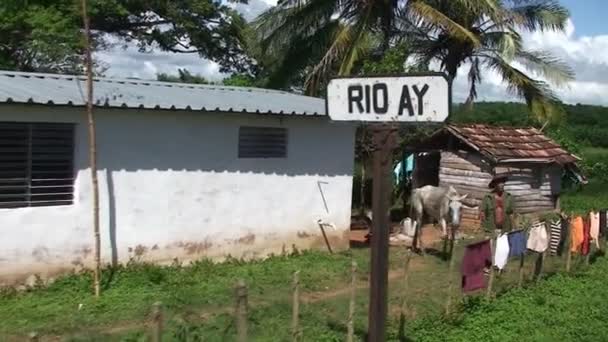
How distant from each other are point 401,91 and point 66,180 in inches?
273

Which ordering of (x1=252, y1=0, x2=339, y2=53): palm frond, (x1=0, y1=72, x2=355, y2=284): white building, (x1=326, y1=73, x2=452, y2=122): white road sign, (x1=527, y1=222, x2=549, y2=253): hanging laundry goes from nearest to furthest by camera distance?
(x1=326, y1=73, x2=452, y2=122): white road sign → (x1=0, y1=72, x2=355, y2=284): white building → (x1=527, y1=222, x2=549, y2=253): hanging laundry → (x1=252, y1=0, x2=339, y2=53): palm frond

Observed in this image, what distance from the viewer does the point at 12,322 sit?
8023 millimetres

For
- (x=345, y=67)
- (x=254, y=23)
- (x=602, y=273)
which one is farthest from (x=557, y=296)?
(x=254, y=23)

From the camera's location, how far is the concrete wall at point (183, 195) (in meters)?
9.80

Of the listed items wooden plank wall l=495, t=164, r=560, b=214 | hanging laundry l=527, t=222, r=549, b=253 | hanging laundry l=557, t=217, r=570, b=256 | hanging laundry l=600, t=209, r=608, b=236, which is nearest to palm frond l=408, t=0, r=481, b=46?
wooden plank wall l=495, t=164, r=560, b=214

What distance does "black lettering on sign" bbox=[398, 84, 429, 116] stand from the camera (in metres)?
4.23

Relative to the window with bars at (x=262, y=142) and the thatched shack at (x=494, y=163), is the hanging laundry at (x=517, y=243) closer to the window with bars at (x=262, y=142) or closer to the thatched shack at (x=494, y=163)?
the window with bars at (x=262, y=142)

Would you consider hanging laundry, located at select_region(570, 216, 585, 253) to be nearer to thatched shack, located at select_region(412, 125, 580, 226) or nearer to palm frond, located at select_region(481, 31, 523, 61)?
thatched shack, located at select_region(412, 125, 580, 226)

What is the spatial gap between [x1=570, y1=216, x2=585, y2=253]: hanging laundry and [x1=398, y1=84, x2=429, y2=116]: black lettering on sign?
9.14m

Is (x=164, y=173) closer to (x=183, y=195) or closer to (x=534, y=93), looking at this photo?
(x=183, y=195)

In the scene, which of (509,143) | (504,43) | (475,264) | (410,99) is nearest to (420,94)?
(410,99)

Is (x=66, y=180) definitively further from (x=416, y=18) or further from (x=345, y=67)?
(x=416, y=18)

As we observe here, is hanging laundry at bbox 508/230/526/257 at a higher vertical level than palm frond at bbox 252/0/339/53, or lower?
lower

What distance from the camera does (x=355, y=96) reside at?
4445 mm
